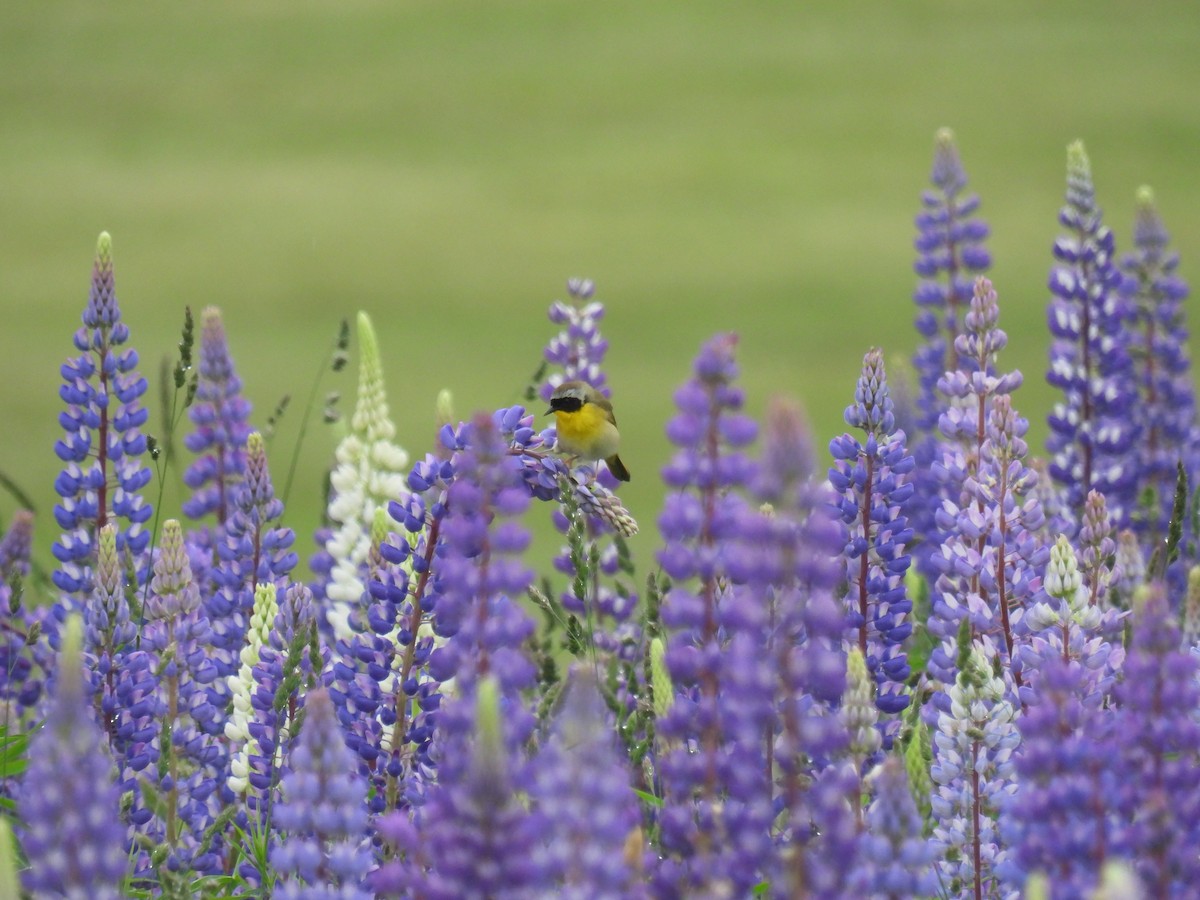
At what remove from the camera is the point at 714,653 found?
1116mm

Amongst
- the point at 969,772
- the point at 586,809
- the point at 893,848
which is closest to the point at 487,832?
the point at 586,809

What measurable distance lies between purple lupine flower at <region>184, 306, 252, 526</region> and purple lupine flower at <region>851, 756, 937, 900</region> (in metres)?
1.72

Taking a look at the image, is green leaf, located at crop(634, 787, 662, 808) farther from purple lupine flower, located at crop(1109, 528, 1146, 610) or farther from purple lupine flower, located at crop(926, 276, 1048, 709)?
purple lupine flower, located at crop(1109, 528, 1146, 610)

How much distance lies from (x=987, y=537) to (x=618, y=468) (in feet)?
4.82

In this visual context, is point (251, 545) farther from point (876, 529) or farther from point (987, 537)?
point (987, 537)

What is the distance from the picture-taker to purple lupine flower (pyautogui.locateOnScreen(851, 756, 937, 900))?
3.58ft

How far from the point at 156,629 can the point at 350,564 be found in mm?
500

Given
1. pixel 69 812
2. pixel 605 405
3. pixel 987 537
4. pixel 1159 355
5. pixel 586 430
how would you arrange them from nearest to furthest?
pixel 69 812
pixel 987 537
pixel 586 430
pixel 605 405
pixel 1159 355

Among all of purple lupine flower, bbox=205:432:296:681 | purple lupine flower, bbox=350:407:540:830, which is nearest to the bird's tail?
purple lupine flower, bbox=205:432:296:681

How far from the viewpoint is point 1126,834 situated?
1.12 m

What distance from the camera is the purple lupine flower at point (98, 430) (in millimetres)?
2146

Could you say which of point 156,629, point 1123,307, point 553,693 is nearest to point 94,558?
point 156,629

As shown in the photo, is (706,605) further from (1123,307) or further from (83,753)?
(1123,307)

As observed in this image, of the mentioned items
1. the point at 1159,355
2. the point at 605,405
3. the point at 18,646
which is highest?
the point at 1159,355
